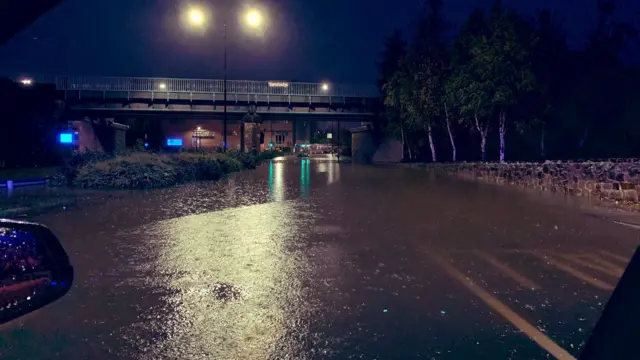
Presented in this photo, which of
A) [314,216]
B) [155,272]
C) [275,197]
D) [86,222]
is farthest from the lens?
[275,197]

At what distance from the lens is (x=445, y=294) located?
6.70 m

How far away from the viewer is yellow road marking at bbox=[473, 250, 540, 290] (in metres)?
7.19

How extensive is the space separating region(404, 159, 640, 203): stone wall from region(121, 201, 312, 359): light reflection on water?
37.1ft

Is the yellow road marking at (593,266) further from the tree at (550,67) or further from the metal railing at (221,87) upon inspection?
the metal railing at (221,87)

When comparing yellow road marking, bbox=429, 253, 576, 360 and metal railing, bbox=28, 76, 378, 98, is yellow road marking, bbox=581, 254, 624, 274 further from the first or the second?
metal railing, bbox=28, 76, 378, 98

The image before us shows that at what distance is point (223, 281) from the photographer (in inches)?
287

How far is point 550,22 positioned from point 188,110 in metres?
33.2

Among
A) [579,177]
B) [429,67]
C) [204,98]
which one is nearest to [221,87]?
[204,98]

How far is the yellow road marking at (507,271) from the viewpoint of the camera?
7.19 meters

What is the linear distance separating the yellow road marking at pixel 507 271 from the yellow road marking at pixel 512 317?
650 millimetres

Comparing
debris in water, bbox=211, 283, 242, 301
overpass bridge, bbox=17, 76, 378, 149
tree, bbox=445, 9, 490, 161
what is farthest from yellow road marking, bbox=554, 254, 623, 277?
overpass bridge, bbox=17, 76, 378, 149

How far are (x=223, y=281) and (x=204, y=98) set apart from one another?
51102 mm

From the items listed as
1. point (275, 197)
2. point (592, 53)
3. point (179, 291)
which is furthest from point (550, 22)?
point (179, 291)

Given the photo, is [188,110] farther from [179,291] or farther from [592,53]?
[179,291]
